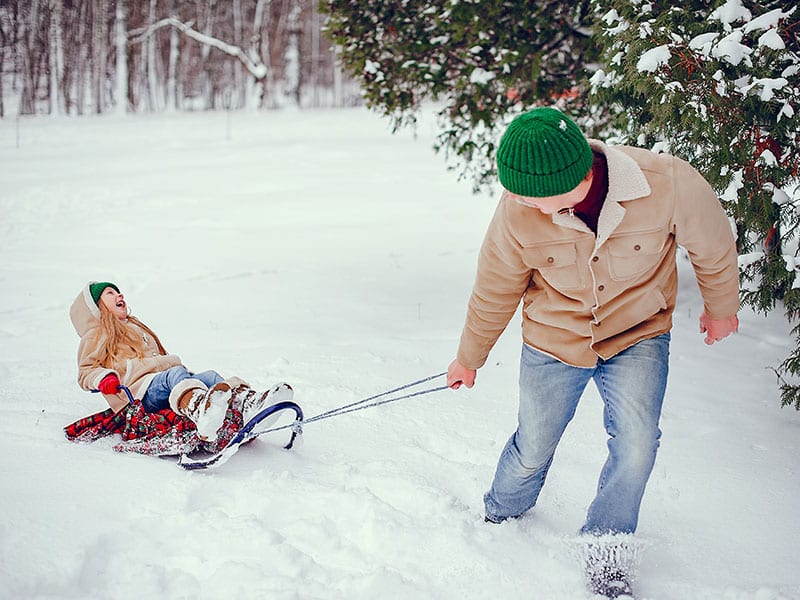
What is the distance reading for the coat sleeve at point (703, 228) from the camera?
2328 mm

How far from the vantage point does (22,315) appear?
6.38m

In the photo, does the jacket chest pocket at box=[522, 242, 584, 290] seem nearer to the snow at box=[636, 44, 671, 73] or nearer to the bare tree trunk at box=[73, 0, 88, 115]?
the snow at box=[636, 44, 671, 73]

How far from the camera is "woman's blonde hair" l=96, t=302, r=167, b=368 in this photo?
3783 mm

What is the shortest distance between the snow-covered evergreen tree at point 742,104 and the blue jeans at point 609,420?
133 centimetres

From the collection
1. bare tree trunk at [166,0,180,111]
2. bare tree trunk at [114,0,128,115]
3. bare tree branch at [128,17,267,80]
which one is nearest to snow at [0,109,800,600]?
bare tree trunk at [114,0,128,115]

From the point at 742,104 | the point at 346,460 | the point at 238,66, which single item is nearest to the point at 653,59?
the point at 742,104

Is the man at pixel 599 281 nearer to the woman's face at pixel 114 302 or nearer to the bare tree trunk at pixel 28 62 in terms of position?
the woman's face at pixel 114 302

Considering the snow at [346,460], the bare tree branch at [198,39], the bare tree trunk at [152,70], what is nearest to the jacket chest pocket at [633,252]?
the snow at [346,460]

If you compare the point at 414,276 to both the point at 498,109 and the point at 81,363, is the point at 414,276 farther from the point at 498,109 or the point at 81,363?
the point at 81,363

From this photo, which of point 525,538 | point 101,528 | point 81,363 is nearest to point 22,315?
point 81,363

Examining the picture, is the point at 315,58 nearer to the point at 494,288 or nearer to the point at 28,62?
the point at 28,62

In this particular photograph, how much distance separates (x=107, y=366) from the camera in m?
A: 3.77

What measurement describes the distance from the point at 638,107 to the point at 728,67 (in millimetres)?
764

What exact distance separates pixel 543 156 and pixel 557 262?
44 cm
